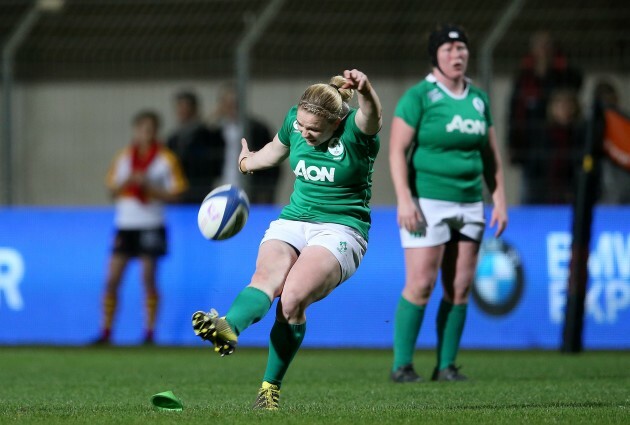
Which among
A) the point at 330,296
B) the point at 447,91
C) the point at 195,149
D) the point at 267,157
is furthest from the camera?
the point at 195,149

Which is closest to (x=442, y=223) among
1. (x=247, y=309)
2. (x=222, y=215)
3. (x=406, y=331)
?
(x=406, y=331)

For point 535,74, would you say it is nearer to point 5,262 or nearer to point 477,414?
point 5,262

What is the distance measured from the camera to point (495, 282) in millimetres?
12094

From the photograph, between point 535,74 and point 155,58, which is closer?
point 535,74

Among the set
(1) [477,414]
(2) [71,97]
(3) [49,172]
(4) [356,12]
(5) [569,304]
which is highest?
(4) [356,12]

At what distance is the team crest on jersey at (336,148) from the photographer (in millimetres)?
6691

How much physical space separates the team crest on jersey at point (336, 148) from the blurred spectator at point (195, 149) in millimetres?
6755

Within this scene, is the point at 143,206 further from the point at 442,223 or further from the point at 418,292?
the point at 442,223

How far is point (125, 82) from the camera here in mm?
14805

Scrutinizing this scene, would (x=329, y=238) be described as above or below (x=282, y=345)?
above

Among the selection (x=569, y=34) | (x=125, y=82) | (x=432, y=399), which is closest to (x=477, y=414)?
(x=432, y=399)

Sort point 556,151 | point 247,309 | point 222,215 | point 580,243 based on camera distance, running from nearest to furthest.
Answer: point 247,309 → point 222,215 → point 580,243 → point 556,151

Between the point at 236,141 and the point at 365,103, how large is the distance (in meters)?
7.08

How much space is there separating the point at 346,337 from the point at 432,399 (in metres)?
5.29
